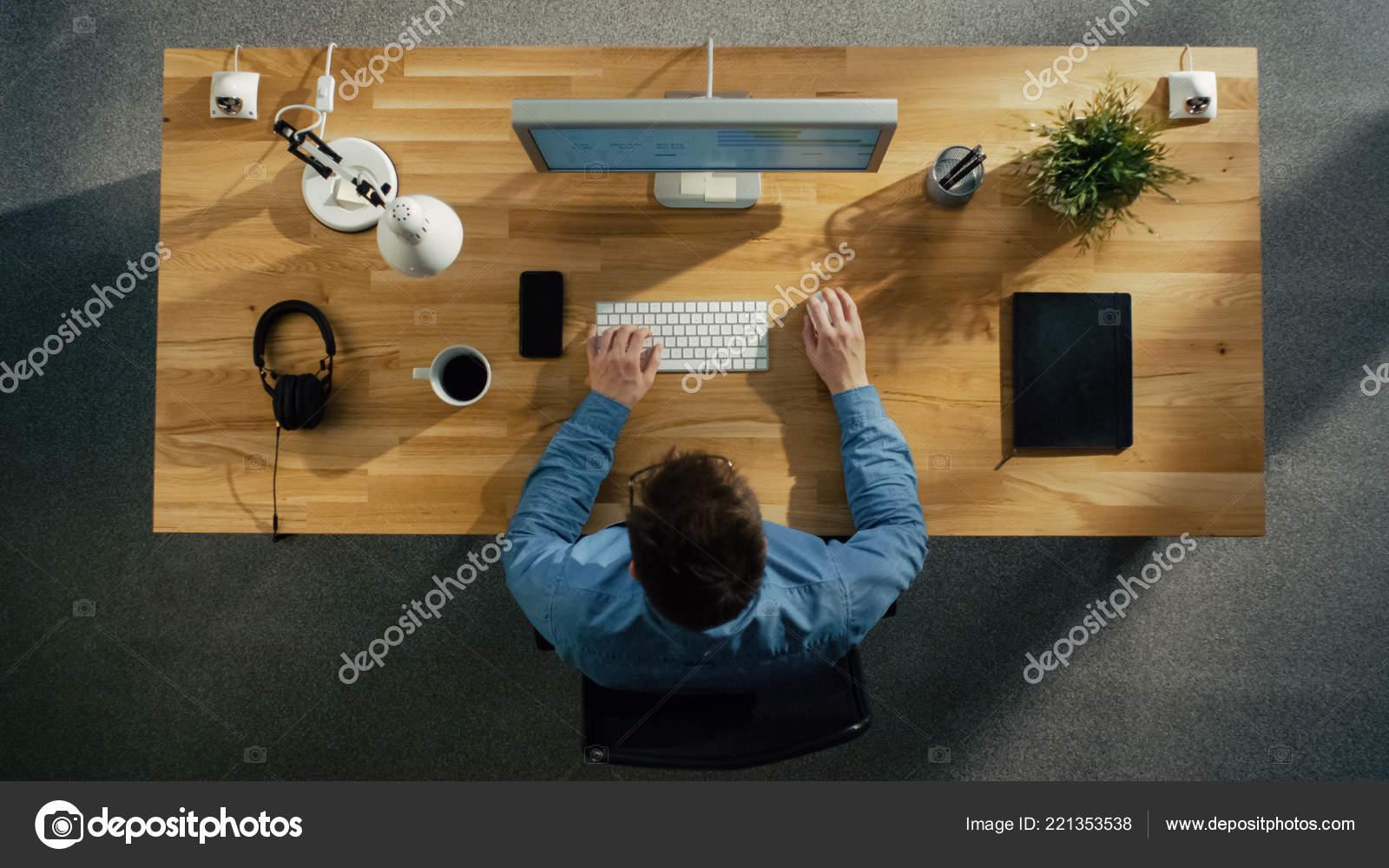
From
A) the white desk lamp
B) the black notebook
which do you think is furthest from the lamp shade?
the black notebook

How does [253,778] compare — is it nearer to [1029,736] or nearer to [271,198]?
[271,198]

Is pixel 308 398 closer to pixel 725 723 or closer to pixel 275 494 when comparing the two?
pixel 275 494

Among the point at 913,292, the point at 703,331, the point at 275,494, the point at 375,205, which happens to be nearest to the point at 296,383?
the point at 275,494

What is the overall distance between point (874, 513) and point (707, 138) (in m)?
0.65

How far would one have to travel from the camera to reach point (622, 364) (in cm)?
114

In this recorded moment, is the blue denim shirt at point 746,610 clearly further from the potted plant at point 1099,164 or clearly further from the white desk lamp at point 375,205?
the potted plant at point 1099,164

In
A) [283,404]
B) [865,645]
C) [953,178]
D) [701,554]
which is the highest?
[953,178]

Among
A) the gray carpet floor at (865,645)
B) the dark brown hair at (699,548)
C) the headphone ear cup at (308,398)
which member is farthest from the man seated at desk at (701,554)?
the gray carpet floor at (865,645)

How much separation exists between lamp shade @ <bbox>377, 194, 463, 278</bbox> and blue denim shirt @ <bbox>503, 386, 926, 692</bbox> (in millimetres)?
348

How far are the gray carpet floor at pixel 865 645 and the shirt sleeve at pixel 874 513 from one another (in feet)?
2.76

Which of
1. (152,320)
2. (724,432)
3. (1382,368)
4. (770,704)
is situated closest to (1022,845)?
(770,704)

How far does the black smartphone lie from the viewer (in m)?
1.18

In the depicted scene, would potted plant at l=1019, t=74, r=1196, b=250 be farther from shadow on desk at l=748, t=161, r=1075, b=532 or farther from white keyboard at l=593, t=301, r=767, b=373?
white keyboard at l=593, t=301, r=767, b=373

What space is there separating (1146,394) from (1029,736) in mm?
1136
